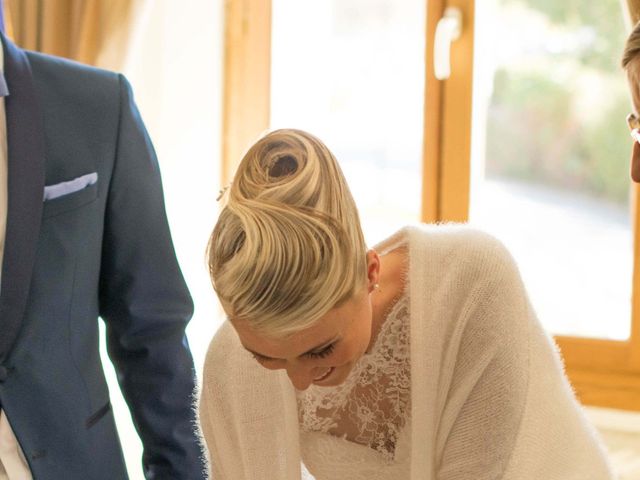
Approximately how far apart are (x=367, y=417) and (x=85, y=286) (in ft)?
1.78

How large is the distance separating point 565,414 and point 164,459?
739mm

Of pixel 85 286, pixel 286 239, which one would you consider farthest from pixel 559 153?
pixel 286 239

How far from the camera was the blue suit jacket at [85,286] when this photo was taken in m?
1.61

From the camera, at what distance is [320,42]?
3.31m

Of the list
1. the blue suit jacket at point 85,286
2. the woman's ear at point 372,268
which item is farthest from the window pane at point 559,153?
the woman's ear at point 372,268

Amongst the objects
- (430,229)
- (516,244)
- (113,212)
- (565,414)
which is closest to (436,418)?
(565,414)

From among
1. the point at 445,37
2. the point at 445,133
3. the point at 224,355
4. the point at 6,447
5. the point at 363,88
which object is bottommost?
the point at 6,447

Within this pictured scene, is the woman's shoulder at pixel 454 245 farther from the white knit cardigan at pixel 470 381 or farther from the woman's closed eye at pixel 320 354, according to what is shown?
the woman's closed eye at pixel 320 354

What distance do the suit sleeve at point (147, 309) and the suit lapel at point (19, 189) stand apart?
156mm

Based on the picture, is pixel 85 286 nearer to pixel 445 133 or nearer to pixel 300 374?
pixel 300 374

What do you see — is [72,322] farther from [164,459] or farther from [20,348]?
[164,459]

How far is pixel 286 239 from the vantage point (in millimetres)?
1303

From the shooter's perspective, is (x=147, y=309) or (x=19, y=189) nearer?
(x=19, y=189)

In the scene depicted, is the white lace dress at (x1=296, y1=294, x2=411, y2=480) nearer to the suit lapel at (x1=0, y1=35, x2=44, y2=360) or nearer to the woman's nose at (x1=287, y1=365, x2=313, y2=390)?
the woman's nose at (x1=287, y1=365, x2=313, y2=390)
